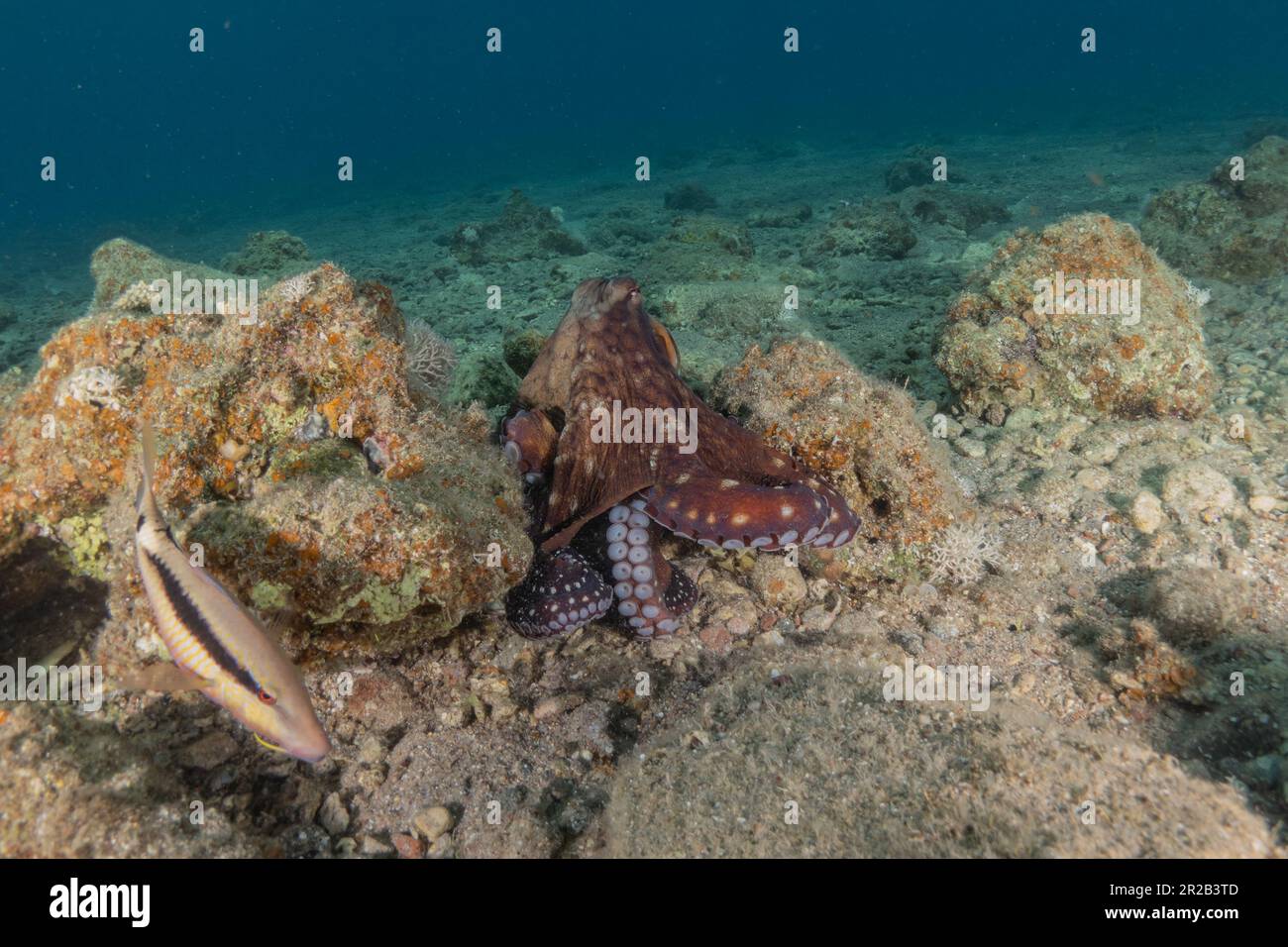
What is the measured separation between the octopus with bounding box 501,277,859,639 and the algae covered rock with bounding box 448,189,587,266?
39.7 ft

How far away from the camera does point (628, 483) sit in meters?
3.97

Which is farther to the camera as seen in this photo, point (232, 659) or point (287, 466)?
point (287, 466)

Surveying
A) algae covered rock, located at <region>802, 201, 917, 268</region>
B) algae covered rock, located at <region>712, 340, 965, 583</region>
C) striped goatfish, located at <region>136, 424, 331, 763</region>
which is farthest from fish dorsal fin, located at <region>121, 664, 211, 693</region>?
algae covered rock, located at <region>802, 201, 917, 268</region>

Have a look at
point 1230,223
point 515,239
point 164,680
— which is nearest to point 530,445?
point 164,680

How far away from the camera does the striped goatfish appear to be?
2252mm

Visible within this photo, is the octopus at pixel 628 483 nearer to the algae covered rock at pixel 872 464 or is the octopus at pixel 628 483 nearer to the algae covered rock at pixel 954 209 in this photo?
the algae covered rock at pixel 872 464

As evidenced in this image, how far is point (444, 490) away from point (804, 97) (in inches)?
3365

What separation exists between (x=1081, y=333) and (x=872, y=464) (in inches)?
128

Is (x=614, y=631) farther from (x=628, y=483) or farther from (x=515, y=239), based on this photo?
(x=515, y=239)

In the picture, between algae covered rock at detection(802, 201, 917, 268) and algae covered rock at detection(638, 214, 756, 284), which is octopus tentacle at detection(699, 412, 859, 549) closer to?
algae covered rock at detection(638, 214, 756, 284)

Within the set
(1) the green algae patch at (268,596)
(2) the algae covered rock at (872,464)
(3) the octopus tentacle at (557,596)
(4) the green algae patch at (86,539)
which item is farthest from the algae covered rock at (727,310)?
(4) the green algae patch at (86,539)

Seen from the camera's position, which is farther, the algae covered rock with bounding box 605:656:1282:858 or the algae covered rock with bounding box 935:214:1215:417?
the algae covered rock with bounding box 935:214:1215:417

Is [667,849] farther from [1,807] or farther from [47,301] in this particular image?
[47,301]

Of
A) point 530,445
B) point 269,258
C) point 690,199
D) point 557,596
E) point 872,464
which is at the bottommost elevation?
point 557,596
